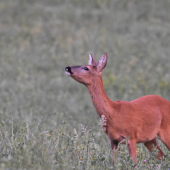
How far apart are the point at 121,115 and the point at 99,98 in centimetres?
33

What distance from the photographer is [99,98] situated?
13.9 feet

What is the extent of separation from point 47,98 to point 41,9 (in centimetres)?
934

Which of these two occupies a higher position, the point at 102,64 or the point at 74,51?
the point at 74,51

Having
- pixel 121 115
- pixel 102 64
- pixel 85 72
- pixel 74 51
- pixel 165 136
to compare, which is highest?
pixel 74 51

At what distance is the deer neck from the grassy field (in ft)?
9.86

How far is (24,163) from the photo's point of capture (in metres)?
2.95

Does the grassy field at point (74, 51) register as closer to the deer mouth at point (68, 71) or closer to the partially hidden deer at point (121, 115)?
the partially hidden deer at point (121, 115)

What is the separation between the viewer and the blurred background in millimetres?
10867

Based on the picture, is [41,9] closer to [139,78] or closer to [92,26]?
[92,26]

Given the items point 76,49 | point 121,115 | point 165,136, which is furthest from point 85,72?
point 76,49

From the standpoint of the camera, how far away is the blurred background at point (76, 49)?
10867mm

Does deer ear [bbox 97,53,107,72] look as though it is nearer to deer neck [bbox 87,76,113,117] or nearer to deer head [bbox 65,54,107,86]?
deer head [bbox 65,54,107,86]

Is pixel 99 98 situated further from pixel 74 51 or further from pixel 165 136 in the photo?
pixel 74 51

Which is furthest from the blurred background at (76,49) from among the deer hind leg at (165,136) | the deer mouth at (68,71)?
the deer mouth at (68,71)
